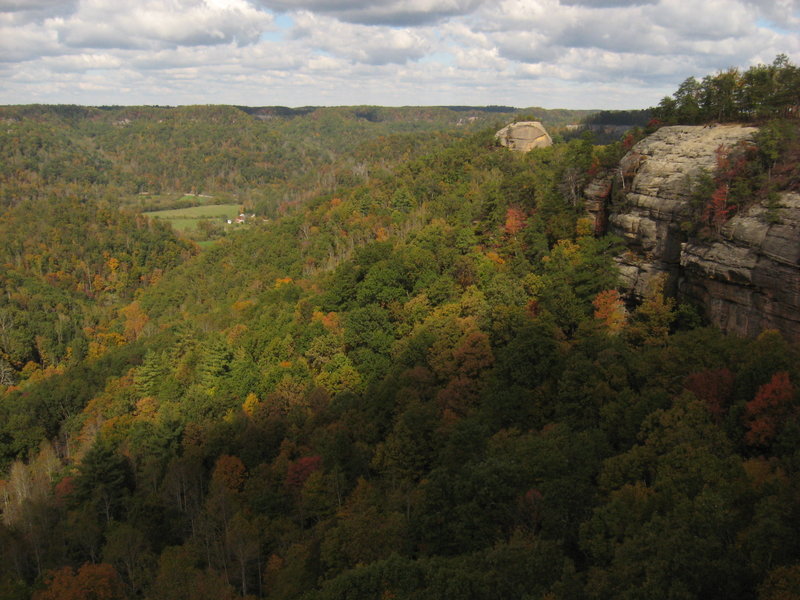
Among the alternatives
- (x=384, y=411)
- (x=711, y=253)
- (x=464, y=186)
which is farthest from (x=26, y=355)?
(x=711, y=253)

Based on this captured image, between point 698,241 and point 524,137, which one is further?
point 524,137

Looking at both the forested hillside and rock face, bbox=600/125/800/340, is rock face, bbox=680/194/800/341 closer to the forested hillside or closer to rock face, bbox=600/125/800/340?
rock face, bbox=600/125/800/340

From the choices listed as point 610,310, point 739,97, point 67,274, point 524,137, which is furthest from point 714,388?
point 67,274

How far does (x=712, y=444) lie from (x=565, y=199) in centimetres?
3644

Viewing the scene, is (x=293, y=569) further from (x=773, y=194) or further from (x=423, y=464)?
(x=773, y=194)

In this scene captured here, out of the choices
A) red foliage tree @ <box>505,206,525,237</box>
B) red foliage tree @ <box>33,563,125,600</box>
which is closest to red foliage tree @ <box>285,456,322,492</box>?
red foliage tree @ <box>33,563,125,600</box>

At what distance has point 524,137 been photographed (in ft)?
317

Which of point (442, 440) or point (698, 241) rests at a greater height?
point (698, 241)

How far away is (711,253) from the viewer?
113 ft

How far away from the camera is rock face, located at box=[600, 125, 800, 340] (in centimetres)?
3080

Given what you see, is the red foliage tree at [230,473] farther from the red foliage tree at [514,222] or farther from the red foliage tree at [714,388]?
the red foliage tree at [514,222]

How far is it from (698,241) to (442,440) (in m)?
20.5

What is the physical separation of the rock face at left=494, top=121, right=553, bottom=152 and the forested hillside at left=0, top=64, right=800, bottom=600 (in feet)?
71.4

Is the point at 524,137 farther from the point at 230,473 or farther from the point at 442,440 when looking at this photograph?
the point at 230,473
